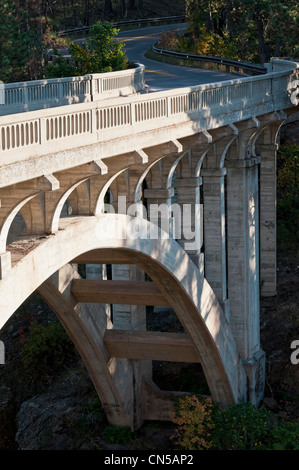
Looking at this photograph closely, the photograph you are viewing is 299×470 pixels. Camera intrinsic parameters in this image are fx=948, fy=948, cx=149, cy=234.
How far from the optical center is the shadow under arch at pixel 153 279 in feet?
57.7

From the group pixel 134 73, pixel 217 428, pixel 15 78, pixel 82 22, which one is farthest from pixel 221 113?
pixel 82 22

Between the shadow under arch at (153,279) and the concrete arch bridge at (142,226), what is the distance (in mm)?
44

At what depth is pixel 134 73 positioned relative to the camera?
33500 mm

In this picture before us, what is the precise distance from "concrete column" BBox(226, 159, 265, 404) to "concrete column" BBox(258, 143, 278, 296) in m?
7.35

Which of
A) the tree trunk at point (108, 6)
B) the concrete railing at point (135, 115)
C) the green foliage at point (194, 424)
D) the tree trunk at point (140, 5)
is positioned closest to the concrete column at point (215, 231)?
the concrete railing at point (135, 115)

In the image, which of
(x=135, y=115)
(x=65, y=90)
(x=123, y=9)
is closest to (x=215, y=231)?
(x=65, y=90)

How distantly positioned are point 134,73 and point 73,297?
998cm

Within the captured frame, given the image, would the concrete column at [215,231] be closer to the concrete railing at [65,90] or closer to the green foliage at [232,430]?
the green foliage at [232,430]

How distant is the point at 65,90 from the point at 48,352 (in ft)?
46.5

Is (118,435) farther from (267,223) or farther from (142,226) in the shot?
(267,223)

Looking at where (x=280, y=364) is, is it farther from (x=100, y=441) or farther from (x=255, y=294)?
(x=100, y=441)

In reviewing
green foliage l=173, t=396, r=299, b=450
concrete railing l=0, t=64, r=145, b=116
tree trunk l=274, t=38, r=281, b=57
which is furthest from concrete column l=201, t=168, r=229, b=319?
tree trunk l=274, t=38, r=281, b=57

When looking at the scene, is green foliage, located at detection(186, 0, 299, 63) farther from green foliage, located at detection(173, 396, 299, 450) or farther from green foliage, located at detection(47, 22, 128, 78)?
green foliage, located at detection(173, 396, 299, 450)

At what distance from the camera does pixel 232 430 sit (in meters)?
28.6
